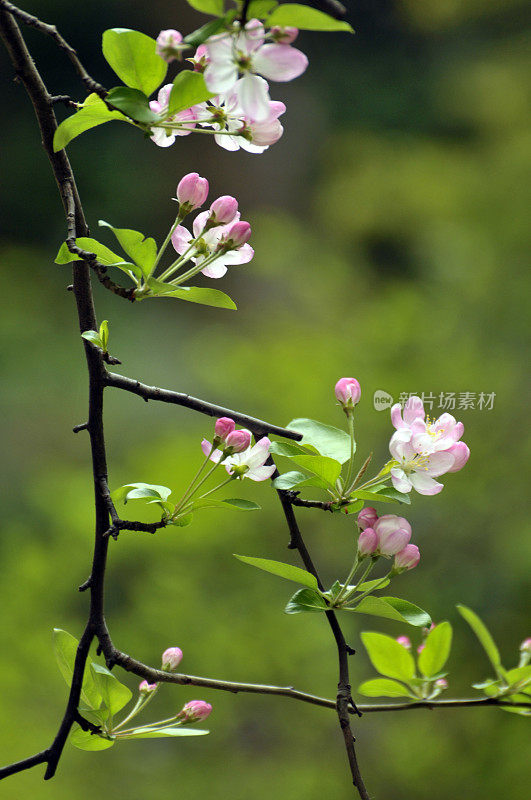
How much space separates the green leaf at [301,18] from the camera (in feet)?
0.81

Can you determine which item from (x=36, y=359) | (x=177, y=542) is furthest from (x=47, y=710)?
(x=36, y=359)

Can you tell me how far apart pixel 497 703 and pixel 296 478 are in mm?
197

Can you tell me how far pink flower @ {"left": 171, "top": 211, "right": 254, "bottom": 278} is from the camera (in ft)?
1.28

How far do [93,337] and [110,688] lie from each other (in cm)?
18

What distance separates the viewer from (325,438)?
1.41 ft

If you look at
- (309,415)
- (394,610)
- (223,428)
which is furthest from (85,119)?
(309,415)

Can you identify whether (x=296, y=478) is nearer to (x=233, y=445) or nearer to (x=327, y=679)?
(x=233, y=445)

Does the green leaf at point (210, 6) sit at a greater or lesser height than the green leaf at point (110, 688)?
greater

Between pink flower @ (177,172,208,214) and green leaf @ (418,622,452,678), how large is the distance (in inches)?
11.3

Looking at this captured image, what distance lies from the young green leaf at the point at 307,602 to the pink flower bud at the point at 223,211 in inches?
7.5

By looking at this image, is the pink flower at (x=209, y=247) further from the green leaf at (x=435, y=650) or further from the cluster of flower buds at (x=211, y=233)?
the green leaf at (x=435, y=650)

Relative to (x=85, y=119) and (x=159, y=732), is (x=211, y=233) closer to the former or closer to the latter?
(x=85, y=119)

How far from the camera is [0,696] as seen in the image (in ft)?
5.02

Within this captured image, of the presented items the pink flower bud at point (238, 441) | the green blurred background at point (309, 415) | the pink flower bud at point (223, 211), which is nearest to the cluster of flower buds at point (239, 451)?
the pink flower bud at point (238, 441)
